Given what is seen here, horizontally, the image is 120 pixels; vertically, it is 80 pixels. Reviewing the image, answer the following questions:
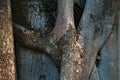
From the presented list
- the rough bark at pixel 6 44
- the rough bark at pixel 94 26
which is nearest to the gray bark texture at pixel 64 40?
the rough bark at pixel 94 26

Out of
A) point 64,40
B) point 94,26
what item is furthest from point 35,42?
point 94,26

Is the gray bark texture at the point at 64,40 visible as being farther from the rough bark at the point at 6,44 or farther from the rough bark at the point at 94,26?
the rough bark at the point at 6,44

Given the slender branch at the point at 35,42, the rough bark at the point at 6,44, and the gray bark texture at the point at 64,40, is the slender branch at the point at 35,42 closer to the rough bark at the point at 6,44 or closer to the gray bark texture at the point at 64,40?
the gray bark texture at the point at 64,40

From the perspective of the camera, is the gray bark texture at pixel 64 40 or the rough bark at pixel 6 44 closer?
the rough bark at pixel 6 44

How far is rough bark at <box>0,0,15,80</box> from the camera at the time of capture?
10.1 feet

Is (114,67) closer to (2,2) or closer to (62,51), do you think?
(62,51)

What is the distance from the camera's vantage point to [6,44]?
Answer: 311 cm

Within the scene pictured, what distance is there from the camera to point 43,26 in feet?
10.9

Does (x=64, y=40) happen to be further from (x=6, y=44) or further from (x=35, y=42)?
(x=6, y=44)

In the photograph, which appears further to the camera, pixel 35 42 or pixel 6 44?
pixel 35 42

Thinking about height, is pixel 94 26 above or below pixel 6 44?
above

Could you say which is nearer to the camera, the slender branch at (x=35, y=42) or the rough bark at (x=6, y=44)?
the rough bark at (x=6, y=44)

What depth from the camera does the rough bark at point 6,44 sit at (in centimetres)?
307

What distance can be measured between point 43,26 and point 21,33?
15 centimetres
